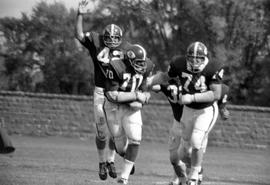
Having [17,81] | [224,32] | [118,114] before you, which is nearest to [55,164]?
[118,114]

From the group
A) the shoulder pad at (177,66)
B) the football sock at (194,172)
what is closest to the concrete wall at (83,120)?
the shoulder pad at (177,66)

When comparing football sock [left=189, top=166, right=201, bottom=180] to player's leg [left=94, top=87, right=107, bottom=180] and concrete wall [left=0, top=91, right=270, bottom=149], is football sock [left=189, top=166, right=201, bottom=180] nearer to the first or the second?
player's leg [left=94, top=87, right=107, bottom=180]

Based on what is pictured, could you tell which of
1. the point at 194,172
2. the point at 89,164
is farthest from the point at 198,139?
the point at 89,164

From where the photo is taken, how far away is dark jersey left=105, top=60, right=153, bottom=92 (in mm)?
9117

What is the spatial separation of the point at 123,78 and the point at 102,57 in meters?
1.03

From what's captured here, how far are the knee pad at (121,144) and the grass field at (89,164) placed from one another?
1.60ft

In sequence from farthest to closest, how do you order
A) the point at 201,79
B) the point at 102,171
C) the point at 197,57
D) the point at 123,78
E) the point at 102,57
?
1. the point at 102,57
2. the point at 102,171
3. the point at 123,78
4. the point at 201,79
5. the point at 197,57

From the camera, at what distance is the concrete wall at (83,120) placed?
813 inches

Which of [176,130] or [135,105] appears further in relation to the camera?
[176,130]

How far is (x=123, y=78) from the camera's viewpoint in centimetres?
912

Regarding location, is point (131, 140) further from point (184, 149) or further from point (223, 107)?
point (223, 107)

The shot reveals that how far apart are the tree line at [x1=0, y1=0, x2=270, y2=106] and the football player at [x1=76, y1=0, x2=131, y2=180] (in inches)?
867

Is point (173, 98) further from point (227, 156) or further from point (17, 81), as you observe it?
point (17, 81)

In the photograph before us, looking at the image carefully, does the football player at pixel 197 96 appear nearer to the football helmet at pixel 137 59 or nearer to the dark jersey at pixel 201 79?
the dark jersey at pixel 201 79
